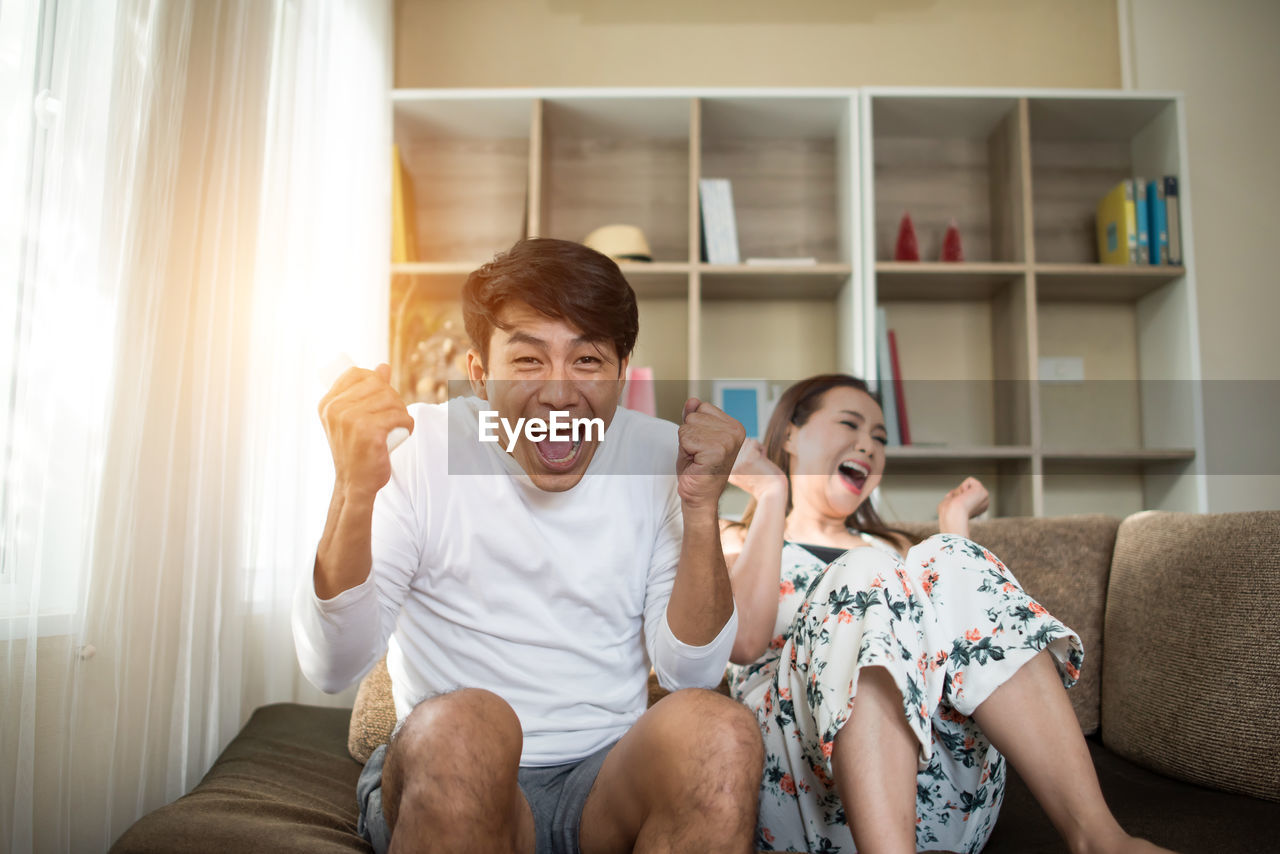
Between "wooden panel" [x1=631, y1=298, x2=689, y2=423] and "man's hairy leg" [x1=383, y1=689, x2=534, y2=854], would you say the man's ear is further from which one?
"wooden panel" [x1=631, y1=298, x2=689, y2=423]

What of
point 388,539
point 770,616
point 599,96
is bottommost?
point 770,616

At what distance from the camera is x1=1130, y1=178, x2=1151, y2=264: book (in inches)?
105

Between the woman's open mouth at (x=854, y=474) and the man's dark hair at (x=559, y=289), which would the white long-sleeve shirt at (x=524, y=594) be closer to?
the man's dark hair at (x=559, y=289)

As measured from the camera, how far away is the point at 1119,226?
2.72 metres

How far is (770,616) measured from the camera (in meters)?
1.44

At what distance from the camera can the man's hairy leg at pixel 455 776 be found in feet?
2.91

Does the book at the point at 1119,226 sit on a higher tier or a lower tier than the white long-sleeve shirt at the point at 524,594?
higher

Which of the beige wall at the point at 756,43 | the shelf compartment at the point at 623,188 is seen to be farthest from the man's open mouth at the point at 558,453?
the beige wall at the point at 756,43

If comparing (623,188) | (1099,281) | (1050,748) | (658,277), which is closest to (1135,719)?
(1050,748)

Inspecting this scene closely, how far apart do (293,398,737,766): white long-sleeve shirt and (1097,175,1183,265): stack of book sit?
2.10 meters

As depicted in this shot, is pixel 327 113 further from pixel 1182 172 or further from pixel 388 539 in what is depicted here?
pixel 1182 172

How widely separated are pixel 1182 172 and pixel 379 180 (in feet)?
7.71

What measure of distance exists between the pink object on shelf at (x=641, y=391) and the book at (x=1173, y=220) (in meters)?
1.59

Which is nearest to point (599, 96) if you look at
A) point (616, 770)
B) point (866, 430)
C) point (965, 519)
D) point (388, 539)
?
point (866, 430)
